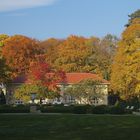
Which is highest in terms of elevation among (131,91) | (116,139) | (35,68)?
(35,68)

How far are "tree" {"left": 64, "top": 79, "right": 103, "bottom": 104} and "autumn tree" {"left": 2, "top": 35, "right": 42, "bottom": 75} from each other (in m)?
12.5

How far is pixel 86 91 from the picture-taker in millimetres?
74625

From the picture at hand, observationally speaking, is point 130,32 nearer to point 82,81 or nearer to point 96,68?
point 82,81

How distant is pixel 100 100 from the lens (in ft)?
257

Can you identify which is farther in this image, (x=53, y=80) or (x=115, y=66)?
(x=53, y=80)

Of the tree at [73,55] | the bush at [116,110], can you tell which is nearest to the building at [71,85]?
the tree at [73,55]

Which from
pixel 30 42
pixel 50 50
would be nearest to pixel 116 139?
pixel 30 42

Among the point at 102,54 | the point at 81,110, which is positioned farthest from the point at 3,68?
the point at 102,54

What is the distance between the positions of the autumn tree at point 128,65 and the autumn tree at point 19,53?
28.1 meters

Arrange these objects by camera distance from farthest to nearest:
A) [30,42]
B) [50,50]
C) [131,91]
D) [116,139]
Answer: [50,50] → [30,42] → [131,91] → [116,139]

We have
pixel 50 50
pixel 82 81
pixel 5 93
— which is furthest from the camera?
pixel 50 50

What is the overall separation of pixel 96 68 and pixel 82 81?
13613 millimetres

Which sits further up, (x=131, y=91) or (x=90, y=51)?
(x=90, y=51)

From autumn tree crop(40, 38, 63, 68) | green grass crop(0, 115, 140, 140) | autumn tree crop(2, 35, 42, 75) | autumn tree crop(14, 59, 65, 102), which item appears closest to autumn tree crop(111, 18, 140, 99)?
autumn tree crop(14, 59, 65, 102)
